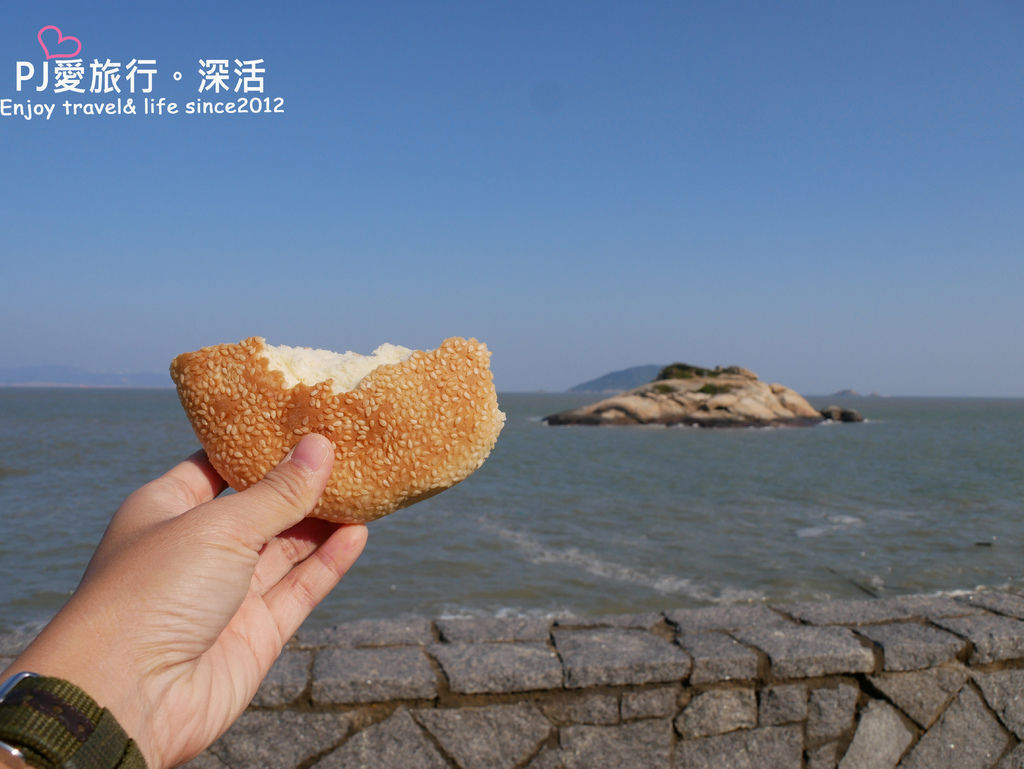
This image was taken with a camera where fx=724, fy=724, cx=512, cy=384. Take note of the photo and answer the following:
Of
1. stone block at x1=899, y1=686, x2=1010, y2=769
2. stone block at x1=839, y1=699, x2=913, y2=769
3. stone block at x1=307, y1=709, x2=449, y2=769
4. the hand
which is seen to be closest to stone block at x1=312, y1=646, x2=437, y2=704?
stone block at x1=307, y1=709, x2=449, y2=769

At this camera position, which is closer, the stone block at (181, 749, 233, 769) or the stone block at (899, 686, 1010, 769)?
Result: the stone block at (181, 749, 233, 769)

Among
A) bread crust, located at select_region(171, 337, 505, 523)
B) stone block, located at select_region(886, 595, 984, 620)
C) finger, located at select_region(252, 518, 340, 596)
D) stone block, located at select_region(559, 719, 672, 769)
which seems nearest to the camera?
bread crust, located at select_region(171, 337, 505, 523)

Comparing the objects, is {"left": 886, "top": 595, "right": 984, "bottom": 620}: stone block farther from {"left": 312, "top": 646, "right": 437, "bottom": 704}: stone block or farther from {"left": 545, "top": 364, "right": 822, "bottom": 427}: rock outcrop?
{"left": 545, "top": 364, "right": 822, "bottom": 427}: rock outcrop

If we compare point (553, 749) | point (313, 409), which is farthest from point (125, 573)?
point (553, 749)

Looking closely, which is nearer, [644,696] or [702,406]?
[644,696]

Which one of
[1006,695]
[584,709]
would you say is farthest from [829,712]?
[584,709]

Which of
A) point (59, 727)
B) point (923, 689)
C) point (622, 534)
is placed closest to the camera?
point (59, 727)

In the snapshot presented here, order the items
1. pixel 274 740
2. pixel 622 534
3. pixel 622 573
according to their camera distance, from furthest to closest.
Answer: pixel 622 534, pixel 622 573, pixel 274 740

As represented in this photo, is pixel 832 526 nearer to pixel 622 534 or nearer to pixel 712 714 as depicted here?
pixel 622 534
